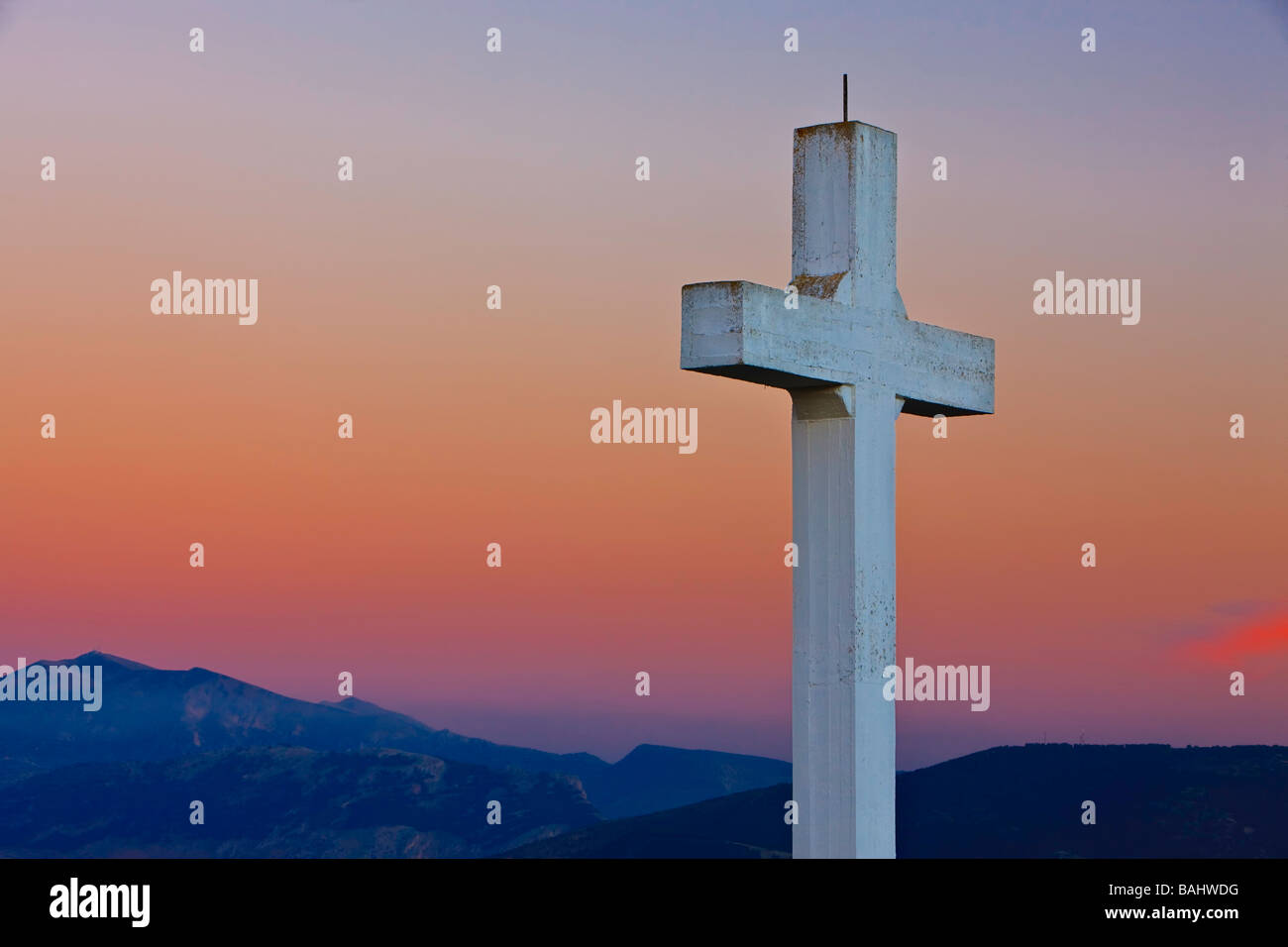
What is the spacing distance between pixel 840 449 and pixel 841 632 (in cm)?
124

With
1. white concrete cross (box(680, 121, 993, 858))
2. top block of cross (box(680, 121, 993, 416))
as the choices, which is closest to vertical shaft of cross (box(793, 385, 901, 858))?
white concrete cross (box(680, 121, 993, 858))

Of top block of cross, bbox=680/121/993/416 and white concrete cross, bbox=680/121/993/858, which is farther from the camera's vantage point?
white concrete cross, bbox=680/121/993/858

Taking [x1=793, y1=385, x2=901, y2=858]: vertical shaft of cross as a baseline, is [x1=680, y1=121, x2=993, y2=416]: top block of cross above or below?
above

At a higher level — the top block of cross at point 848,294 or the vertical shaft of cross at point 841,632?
the top block of cross at point 848,294

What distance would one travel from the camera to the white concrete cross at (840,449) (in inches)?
507

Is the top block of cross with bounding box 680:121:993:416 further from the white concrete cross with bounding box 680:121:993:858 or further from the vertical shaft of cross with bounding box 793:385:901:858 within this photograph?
the vertical shaft of cross with bounding box 793:385:901:858

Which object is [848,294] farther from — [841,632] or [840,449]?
[841,632]

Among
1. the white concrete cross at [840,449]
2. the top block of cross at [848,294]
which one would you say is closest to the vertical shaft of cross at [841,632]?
the white concrete cross at [840,449]

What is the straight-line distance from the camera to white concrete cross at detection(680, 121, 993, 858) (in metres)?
12.9

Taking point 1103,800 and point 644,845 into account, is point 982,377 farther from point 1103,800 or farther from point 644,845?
point 644,845

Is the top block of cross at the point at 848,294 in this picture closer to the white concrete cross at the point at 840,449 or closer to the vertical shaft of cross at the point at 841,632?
the white concrete cross at the point at 840,449
